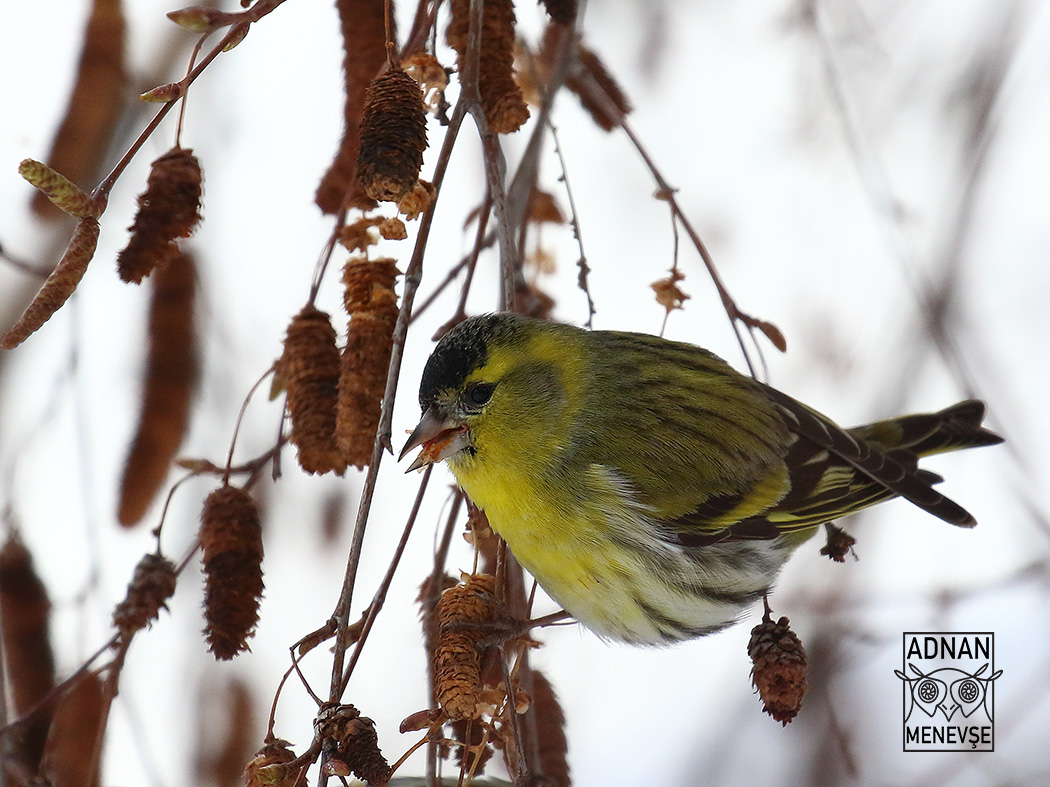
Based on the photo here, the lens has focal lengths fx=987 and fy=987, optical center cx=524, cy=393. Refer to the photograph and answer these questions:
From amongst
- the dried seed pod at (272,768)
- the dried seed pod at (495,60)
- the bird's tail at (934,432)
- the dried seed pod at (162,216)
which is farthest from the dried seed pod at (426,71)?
the bird's tail at (934,432)

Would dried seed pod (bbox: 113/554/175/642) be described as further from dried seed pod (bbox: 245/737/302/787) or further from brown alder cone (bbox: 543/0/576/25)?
brown alder cone (bbox: 543/0/576/25)

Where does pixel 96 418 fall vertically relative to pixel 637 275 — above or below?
below

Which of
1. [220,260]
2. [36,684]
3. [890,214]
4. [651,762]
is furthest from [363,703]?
[890,214]

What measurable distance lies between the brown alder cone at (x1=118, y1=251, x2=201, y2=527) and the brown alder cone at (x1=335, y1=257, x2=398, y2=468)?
0.93 ft

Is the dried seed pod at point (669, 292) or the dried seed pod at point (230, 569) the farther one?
the dried seed pod at point (669, 292)

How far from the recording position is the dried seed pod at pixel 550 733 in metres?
1.10

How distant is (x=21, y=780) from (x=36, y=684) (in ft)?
0.49

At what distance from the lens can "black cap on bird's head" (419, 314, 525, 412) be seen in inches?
48.6

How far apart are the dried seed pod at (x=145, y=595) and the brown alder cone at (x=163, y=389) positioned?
240mm

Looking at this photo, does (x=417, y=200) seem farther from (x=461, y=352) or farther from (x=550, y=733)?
(x=550, y=733)

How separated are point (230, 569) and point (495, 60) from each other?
24.5 inches

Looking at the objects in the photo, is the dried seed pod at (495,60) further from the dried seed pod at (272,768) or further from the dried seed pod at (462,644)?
the dried seed pod at (272,768)

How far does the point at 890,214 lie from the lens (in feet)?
5.86

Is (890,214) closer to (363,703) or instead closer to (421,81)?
(421,81)
